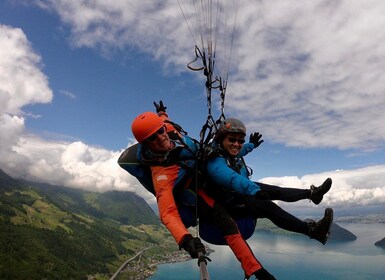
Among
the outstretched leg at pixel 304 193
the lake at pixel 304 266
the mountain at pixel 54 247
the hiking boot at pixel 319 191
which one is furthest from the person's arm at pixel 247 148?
the lake at pixel 304 266

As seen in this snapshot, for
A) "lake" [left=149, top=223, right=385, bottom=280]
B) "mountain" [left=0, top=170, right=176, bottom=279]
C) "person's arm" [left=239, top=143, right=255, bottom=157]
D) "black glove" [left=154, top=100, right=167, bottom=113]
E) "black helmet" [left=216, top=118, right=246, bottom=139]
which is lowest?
"lake" [left=149, top=223, right=385, bottom=280]

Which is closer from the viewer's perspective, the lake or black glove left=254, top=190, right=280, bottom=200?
black glove left=254, top=190, right=280, bottom=200

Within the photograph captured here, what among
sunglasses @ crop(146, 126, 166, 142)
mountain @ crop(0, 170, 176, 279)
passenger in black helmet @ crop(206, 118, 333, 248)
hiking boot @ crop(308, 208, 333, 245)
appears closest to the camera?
passenger in black helmet @ crop(206, 118, 333, 248)

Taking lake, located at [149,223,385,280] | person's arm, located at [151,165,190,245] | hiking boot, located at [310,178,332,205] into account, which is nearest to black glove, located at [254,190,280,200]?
hiking boot, located at [310,178,332,205]

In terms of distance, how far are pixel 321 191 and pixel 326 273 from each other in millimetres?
132878

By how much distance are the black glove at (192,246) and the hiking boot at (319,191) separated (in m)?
1.53

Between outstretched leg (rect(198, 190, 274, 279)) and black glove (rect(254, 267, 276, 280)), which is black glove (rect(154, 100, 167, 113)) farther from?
black glove (rect(254, 267, 276, 280))

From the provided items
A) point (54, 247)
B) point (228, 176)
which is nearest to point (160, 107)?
point (228, 176)

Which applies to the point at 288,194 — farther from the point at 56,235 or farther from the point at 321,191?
the point at 56,235

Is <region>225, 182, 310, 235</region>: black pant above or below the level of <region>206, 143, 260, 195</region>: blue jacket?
below

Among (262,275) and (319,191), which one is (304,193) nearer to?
(319,191)

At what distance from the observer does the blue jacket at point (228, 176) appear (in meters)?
3.55

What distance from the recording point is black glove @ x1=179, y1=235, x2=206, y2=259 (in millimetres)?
3081

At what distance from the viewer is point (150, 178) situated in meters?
4.55
